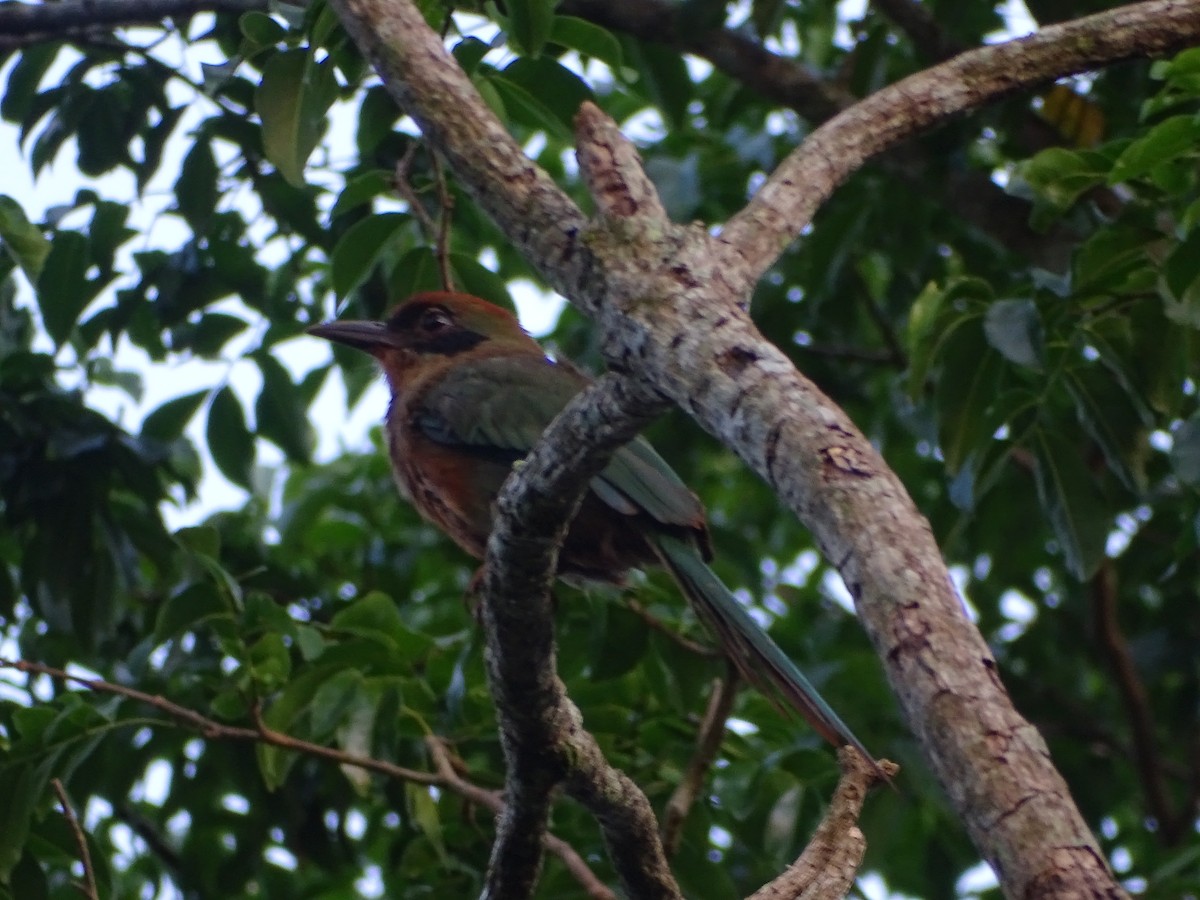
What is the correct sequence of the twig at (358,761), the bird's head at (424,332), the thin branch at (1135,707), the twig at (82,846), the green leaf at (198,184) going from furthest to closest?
the thin branch at (1135,707)
the bird's head at (424,332)
the green leaf at (198,184)
the twig at (358,761)
the twig at (82,846)

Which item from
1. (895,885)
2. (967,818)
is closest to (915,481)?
(895,885)

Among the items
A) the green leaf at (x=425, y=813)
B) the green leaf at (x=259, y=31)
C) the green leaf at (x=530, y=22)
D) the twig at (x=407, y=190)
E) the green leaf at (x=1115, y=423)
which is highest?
the green leaf at (x=530, y=22)

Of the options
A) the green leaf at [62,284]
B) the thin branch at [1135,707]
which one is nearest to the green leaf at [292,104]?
the green leaf at [62,284]

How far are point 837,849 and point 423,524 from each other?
3.79 m

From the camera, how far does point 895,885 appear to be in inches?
238

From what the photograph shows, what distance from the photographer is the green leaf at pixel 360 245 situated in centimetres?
388

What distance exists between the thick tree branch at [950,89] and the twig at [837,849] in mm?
923

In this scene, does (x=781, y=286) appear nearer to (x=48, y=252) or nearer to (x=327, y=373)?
(x=327, y=373)

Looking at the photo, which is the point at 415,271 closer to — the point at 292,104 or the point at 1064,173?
the point at 292,104

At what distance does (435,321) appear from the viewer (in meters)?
4.62

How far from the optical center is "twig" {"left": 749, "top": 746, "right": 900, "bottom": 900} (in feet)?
7.64

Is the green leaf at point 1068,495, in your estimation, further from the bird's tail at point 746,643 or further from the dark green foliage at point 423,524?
the bird's tail at point 746,643

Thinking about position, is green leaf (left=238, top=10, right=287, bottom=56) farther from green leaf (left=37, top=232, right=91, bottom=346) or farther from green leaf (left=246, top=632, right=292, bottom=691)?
green leaf (left=246, top=632, right=292, bottom=691)

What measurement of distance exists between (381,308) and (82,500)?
115cm
